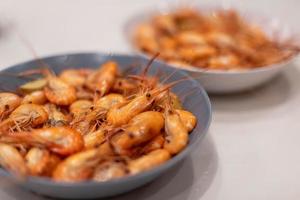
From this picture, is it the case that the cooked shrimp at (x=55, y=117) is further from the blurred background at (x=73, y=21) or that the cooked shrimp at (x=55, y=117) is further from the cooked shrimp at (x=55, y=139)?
the blurred background at (x=73, y=21)

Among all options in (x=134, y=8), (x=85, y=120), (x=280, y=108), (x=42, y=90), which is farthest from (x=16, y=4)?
(x=280, y=108)

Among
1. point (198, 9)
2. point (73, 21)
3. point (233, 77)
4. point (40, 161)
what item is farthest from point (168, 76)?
point (73, 21)

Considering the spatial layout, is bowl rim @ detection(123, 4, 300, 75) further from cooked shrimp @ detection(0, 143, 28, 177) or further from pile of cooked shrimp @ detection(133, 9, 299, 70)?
cooked shrimp @ detection(0, 143, 28, 177)

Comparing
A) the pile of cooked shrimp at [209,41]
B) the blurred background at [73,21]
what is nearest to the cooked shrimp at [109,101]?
the pile of cooked shrimp at [209,41]

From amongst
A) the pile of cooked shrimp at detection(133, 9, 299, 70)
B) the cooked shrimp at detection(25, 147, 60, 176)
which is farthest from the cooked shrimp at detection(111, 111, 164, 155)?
the pile of cooked shrimp at detection(133, 9, 299, 70)

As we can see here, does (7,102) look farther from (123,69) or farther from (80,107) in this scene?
(123,69)
